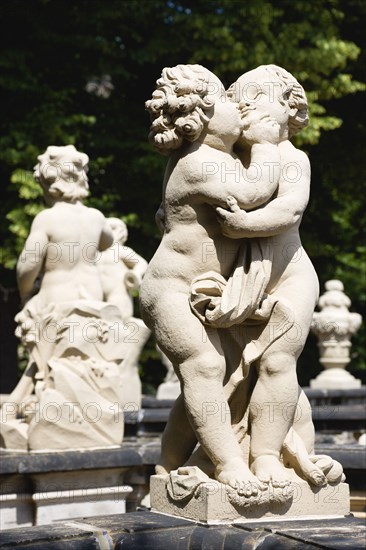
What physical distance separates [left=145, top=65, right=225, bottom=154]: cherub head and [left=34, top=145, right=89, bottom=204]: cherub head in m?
3.48

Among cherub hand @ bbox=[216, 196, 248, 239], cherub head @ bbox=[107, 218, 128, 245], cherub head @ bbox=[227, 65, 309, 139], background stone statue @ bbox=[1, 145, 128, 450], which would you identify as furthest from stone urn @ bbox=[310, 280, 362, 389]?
cherub hand @ bbox=[216, 196, 248, 239]

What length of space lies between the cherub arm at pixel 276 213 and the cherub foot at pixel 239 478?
1025mm

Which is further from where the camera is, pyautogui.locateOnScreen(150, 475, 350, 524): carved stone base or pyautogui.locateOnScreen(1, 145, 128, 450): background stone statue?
pyautogui.locateOnScreen(1, 145, 128, 450): background stone statue

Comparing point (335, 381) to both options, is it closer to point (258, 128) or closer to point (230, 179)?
point (258, 128)

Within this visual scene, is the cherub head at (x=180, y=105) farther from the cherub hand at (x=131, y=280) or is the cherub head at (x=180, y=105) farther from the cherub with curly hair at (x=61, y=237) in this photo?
the cherub hand at (x=131, y=280)

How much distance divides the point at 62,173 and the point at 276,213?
387 centimetres

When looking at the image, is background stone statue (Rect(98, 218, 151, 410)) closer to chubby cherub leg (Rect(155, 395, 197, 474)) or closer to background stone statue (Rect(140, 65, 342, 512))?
chubby cherub leg (Rect(155, 395, 197, 474))

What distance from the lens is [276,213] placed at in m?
4.31

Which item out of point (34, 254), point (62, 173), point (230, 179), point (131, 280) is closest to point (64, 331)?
point (34, 254)

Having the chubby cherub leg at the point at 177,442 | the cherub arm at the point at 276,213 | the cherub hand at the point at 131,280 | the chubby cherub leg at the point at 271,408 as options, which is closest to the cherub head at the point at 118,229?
the cherub hand at the point at 131,280

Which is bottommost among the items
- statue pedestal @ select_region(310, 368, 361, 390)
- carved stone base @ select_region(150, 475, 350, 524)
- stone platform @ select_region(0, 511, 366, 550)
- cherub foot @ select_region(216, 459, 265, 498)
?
stone platform @ select_region(0, 511, 366, 550)

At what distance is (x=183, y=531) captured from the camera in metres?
4.07

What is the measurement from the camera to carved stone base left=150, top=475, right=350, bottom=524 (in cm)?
411

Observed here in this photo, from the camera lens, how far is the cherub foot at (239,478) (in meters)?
4.09
